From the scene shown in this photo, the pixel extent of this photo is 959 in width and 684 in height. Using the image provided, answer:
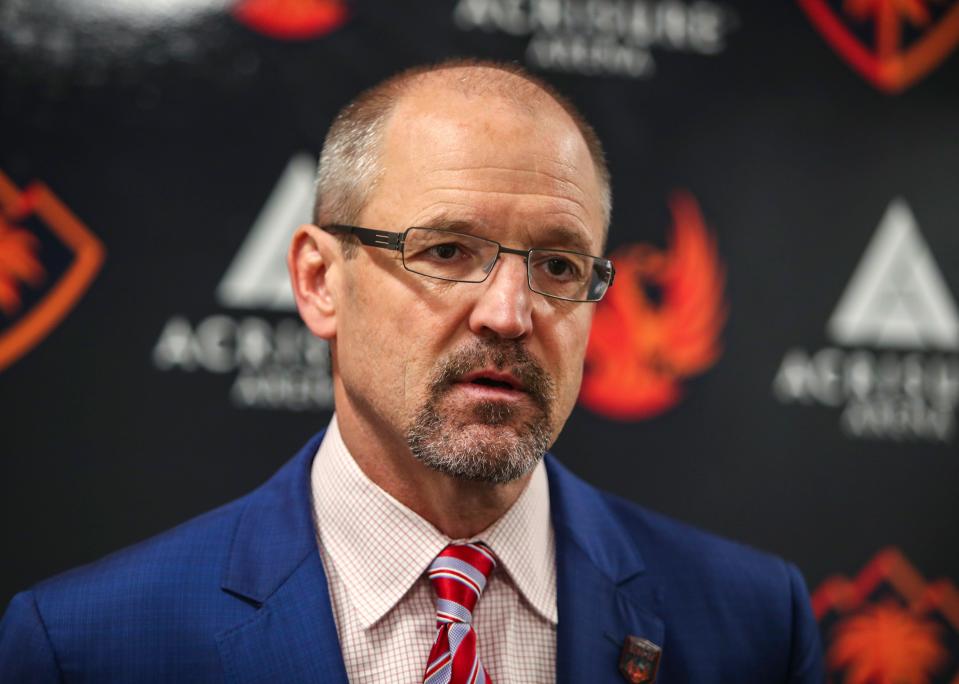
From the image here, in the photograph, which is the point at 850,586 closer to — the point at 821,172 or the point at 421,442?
the point at 821,172

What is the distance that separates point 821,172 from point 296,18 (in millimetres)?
1407

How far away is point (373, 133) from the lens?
1354 millimetres

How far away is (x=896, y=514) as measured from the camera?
2527mm

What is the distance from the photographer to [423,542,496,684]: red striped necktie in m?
1.20

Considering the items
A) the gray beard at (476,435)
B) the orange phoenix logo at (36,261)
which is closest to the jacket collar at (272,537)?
the gray beard at (476,435)

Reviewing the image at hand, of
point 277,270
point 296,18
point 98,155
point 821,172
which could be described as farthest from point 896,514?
point 98,155

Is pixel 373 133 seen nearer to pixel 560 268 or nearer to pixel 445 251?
pixel 445 251

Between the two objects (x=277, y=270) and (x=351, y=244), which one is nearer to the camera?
(x=351, y=244)

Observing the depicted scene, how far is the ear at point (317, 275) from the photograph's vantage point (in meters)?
1.38

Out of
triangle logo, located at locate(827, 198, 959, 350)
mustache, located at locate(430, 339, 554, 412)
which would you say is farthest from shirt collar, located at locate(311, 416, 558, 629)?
triangle logo, located at locate(827, 198, 959, 350)

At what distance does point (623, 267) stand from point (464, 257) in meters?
1.16

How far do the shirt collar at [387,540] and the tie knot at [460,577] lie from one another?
14 mm

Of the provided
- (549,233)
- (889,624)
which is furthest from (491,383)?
(889,624)

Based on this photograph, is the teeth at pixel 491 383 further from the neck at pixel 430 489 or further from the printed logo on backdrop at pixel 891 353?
the printed logo on backdrop at pixel 891 353
